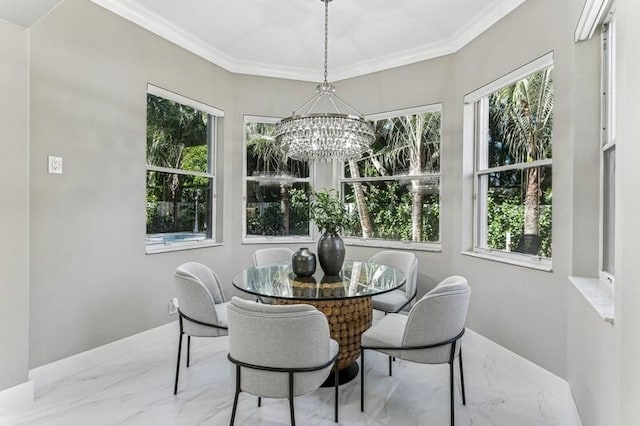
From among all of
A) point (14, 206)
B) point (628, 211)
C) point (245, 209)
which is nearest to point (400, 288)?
point (628, 211)

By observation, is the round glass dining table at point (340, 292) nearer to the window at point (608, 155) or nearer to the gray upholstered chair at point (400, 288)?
the gray upholstered chair at point (400, 288)

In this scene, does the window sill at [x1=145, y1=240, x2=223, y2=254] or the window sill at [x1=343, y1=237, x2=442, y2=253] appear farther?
the window sill at [x1=343, y1=237, x2=442, y2=253]

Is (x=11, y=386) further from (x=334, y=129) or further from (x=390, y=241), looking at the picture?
(x=390, y=241)

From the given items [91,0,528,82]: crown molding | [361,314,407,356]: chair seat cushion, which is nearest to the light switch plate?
[91,0,528,82]: crown molding

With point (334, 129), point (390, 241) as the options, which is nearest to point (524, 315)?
point (390, 241)

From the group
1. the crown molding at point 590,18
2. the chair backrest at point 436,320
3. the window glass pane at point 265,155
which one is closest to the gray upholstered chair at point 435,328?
the chair backrest at point 436,320

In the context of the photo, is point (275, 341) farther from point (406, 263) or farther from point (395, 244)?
point (395, 244)

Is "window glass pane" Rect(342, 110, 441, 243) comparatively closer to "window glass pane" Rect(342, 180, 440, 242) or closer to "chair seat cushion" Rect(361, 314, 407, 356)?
"window glass pane" Rect(342, 180, 440, 242)

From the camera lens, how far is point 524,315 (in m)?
2.71

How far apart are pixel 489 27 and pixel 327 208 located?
220 cm

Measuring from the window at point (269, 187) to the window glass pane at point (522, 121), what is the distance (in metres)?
2.27

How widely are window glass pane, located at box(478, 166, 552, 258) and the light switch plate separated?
3.59 metres

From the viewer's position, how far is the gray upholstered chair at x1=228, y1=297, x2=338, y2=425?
5.36 feet

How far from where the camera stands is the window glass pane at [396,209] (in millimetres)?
3887
